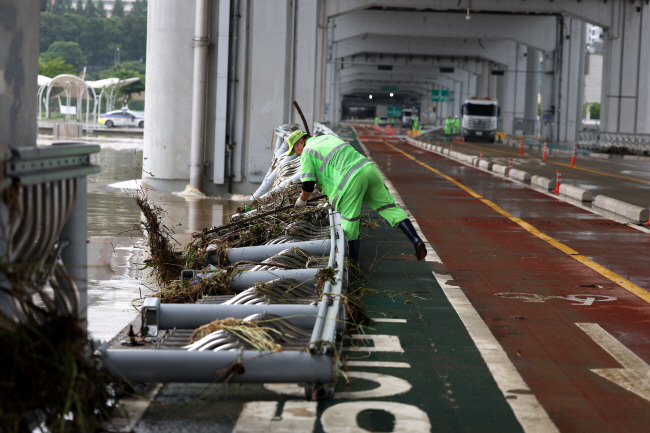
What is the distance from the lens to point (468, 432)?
16.5ft

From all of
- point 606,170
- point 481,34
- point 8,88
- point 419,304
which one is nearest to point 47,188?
point 8,88

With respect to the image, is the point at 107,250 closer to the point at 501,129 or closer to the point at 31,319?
the point at 31,319

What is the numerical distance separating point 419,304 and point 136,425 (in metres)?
4.10

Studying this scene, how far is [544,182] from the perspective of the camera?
23906mm

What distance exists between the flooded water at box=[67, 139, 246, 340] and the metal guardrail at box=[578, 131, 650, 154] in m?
28.9

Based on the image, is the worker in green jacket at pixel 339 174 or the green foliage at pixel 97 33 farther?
the green foliage at pixel 97 33

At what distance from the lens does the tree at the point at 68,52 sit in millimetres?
109062

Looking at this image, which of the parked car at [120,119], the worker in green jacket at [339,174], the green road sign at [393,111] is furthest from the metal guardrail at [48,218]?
the green road sign at [393,111]

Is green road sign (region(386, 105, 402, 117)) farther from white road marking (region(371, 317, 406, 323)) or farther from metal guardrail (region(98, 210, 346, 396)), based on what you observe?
metal guardrail (region(98, 210, 346, 396))

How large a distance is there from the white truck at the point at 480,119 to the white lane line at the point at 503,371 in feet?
183

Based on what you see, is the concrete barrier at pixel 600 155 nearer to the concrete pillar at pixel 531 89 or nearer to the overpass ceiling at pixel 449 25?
the overpass ceiling at pixel 449 25

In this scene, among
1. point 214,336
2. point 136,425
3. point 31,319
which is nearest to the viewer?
point 31,319

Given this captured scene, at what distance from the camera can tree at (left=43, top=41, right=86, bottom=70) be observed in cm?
10906

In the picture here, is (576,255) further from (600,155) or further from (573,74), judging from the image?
(573,74)
